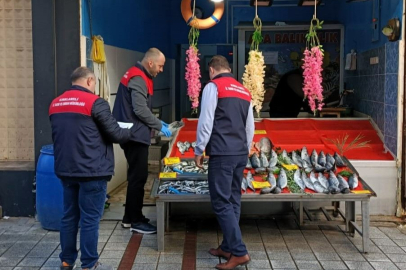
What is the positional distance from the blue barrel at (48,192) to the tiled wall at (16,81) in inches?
36.0

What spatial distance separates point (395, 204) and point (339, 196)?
1.72 m

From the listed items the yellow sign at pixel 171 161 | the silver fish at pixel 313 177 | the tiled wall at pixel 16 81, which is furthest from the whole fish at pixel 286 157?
the tiled wall at pixel 16 81

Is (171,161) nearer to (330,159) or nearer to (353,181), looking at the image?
(330,159)

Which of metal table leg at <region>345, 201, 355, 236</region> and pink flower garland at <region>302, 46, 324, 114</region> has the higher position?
pink flower garland at <region>302, 46, 324, 114</region>

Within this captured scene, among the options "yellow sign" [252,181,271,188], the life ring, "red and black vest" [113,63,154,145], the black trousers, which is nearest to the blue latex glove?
"red and black vest" [113,63,154,145]

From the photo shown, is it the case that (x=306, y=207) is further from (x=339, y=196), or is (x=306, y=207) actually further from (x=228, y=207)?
(x=228, y=207)

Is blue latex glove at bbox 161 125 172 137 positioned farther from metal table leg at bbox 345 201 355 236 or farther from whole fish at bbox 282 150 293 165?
metal table leg at bbox 345 201 355 236

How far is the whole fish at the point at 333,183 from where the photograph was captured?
557cm

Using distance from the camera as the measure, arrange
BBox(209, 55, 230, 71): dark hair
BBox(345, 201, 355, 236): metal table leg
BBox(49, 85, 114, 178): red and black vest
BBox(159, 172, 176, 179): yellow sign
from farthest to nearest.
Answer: BBox(345, 201, 355, 236): metal table leg → BBox(159, 172, 176, 179): yellow sign → BBox(209, 55, 230, 71): dark hair → BBox(49, 85, 114, 178): red and black vest

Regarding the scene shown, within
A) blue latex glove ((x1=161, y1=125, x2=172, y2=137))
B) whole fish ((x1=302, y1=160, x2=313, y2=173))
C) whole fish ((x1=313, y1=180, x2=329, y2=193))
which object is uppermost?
blue latex glove ((x1=161, y1=125, x2=172, y2=137))

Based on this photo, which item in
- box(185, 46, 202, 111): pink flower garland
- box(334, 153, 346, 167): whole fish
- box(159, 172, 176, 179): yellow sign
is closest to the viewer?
box(159, 172, 176, 179): yellow sign

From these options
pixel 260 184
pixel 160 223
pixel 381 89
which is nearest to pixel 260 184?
pixel 260 184

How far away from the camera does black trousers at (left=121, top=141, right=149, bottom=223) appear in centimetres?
625

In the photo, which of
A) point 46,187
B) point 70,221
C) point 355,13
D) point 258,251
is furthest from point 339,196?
point 355,13
